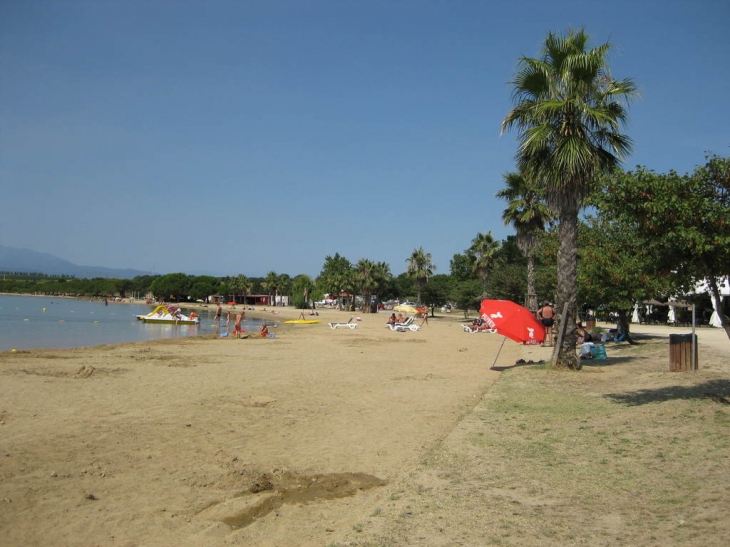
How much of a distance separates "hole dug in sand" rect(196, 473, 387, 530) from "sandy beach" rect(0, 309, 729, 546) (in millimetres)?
22

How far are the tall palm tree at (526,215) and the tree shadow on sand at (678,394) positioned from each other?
22.1 m

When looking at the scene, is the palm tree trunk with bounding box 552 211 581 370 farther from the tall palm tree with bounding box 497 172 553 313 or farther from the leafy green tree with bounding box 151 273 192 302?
the leafy green tree with bounding box 151 273 192 302

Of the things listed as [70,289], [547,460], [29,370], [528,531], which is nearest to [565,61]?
[547,460]

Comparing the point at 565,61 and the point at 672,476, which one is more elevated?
the point at 565,61

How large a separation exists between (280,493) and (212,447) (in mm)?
2272

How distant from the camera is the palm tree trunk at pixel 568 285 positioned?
14859 mm

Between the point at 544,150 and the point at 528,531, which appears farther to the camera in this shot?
the point at 544,150

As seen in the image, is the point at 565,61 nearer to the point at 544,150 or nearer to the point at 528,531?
the point at 544,150

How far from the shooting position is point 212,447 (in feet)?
27.2

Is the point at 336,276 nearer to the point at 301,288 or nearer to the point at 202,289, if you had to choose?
the point at 301,288

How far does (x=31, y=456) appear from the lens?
7.56 meters

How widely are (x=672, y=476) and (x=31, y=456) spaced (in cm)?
758

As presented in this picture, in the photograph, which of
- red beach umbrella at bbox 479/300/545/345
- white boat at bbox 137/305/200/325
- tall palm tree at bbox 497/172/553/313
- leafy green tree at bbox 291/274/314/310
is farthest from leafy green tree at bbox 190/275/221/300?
red beach umbrella at bbox 479/300/545/345

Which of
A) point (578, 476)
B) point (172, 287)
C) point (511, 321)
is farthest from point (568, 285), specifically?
point (172, 287)
